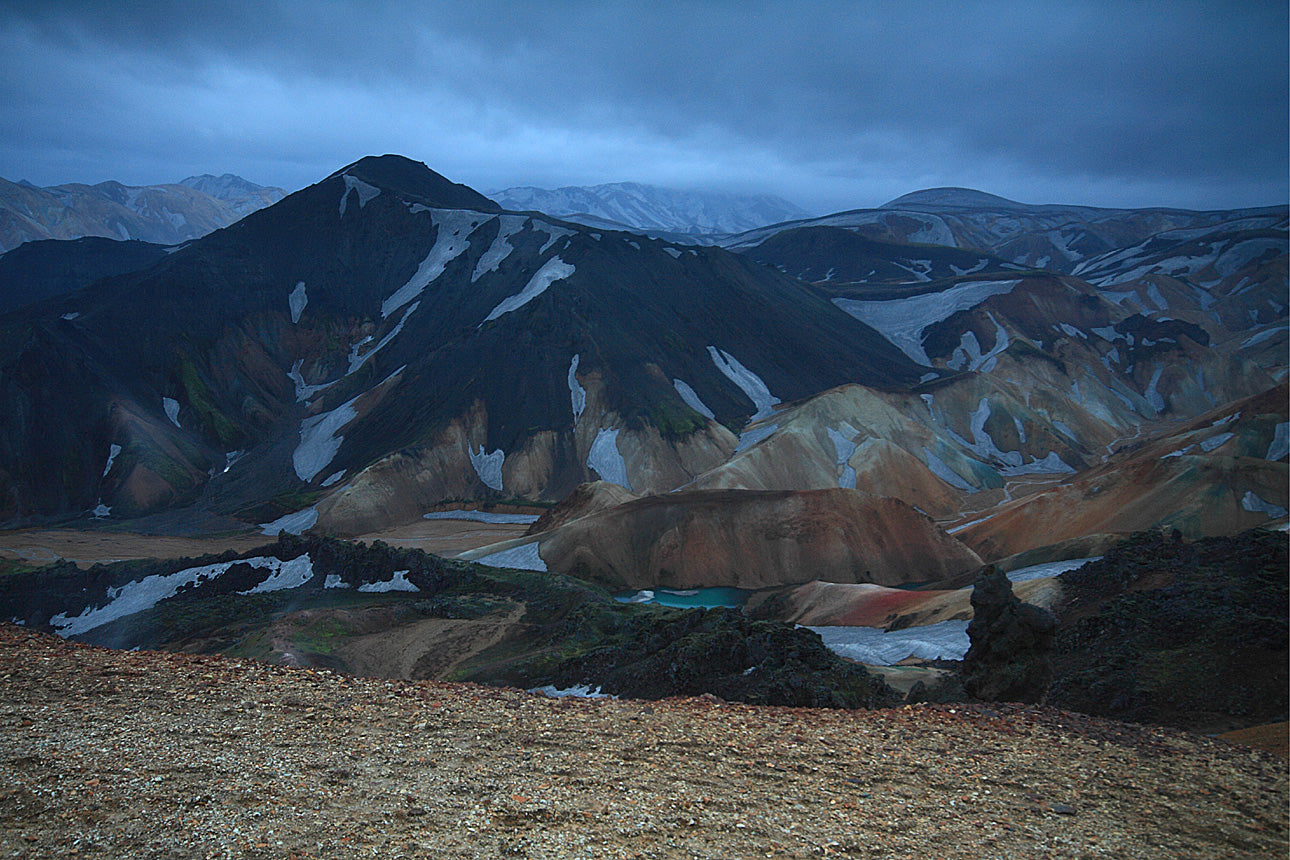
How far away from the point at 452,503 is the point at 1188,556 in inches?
2100

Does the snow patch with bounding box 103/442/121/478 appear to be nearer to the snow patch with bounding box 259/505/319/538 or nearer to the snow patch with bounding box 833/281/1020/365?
the snow patch with bounding box 259/505/319/538

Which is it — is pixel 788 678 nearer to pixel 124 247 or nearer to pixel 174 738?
pixel 174 738

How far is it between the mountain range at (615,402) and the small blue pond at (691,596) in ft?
3.31

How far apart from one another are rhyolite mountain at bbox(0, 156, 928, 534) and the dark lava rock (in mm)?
50416

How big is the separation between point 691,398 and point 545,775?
233 ft

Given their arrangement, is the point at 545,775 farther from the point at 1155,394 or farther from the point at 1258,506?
the point at 1155,394

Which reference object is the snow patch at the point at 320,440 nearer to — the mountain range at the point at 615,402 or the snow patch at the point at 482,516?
the mountain range at the point at 615,402

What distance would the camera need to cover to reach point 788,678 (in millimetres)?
15992

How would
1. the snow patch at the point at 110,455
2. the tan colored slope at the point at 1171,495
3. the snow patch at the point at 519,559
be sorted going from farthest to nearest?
the snow patch at the point at 110,455, the snow patch at the point at 519,559, the tan colored slope at the point at 1171,495

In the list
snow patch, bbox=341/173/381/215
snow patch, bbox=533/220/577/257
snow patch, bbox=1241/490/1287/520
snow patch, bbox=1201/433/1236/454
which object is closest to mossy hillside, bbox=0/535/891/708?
snow patch, bbox=1241/490/1287/520

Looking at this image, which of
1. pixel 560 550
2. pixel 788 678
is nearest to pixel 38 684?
pixel 788 678

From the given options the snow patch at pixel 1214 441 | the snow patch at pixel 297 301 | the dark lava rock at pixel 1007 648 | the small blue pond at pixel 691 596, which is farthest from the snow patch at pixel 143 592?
the snow patch at pixel 297 301

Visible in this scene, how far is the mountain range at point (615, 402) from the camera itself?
47.4 metres

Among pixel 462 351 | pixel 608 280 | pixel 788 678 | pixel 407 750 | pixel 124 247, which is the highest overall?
pixel 124 247
